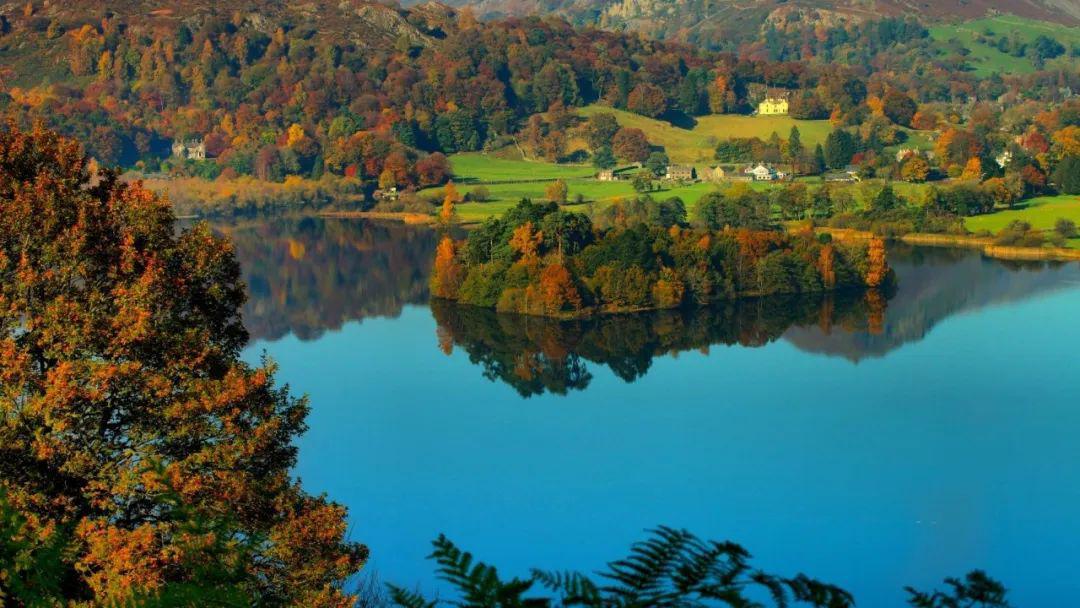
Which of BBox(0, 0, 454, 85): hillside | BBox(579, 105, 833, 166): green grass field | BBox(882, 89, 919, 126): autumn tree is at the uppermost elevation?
BBox(0, 0, 454, 85): hillside

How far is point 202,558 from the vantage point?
2455 mm

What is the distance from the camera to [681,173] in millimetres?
42094

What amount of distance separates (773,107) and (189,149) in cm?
2313

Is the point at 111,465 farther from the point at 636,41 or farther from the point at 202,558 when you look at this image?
the point at 636,41

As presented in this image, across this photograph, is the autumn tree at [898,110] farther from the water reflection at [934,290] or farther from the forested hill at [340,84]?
the water reflection at [934,290]

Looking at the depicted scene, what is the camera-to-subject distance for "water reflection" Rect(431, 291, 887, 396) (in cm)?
1869

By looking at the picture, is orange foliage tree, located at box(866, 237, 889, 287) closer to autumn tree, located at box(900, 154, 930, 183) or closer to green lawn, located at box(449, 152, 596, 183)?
autumn tree, located at box(900, 154, 930, 183)

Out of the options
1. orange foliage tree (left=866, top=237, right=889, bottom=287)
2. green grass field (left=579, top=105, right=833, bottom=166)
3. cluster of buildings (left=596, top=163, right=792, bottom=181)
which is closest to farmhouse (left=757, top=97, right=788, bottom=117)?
green grass field (left=579, top=105, right=833, bottom=166)

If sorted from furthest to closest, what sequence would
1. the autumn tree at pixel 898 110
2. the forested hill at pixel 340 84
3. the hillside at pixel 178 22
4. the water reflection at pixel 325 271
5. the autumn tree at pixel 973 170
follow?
the hillside at pixel 178 22
the autumn tree at pixel 898 110
the forested hill at pixel 340 84
the autumn tree at pixel 973 170
the water reflection at pixel 325 271

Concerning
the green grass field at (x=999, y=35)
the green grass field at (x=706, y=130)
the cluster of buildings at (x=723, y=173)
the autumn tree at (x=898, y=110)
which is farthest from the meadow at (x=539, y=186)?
the green grass field at (x=999, y=35)

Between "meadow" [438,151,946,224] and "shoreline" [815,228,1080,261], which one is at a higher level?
"meadow" [438,151,946,224]

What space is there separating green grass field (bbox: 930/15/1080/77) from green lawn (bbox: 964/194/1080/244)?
1755 inches

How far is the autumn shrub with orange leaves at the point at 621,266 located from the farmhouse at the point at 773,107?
29075mm

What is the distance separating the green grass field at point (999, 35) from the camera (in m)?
79.6
